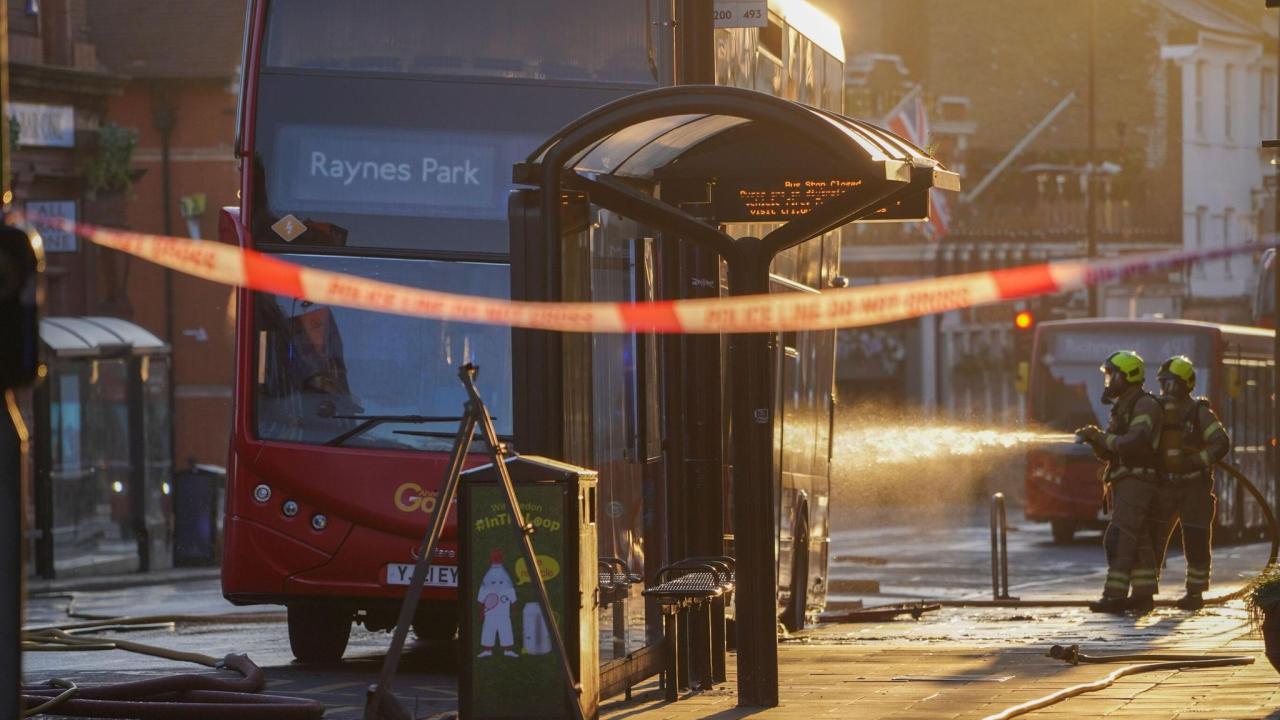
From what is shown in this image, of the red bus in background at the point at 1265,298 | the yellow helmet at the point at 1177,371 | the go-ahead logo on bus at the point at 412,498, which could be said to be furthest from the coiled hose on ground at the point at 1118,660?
the red bus in background at the point at 1265,298

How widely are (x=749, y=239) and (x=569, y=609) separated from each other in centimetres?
205

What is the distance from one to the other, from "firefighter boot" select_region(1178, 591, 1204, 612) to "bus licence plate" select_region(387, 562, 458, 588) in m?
6.77

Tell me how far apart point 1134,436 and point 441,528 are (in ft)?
31.7

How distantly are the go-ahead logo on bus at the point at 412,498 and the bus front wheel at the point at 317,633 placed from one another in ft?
4.42

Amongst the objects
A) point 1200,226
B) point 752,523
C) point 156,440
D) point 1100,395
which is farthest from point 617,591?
point 1200,226

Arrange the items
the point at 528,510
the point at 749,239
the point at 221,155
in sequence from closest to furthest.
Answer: the point at 528,510
the point at 749,239
the point at 221,155

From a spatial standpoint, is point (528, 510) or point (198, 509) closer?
→ point (528, 510)

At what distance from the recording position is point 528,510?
9.38 m

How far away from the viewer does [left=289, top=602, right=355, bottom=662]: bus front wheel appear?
1428 cm

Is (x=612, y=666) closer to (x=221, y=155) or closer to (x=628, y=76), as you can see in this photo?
(x=628, y=76)

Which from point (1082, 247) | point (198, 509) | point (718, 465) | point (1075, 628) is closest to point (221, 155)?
point (198, 509)

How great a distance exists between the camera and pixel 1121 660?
12680 millimetres

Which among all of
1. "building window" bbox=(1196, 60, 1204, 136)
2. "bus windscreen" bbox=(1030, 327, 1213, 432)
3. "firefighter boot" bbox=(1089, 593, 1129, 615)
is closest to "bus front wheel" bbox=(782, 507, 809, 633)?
"firefighter boot" bbox=(1089, 593, 1129, 615)

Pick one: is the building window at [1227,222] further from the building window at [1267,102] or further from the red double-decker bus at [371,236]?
the red double-decker bus at [371,236]
